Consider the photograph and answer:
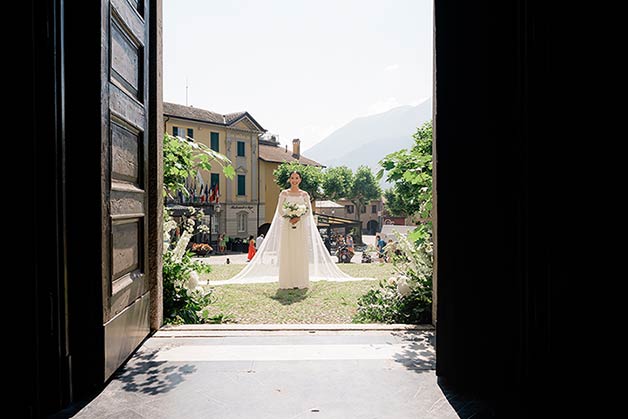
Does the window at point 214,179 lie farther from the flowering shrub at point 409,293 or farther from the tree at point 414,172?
the flowering shrub at point 409,293

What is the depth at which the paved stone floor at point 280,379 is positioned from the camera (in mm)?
2436

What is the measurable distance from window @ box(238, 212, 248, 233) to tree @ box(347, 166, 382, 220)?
13512 millimetres

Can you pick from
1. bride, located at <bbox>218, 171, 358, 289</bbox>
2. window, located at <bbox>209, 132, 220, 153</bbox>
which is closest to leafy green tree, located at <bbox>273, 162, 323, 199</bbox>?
window, located at <bbox>209, 132, 220, 153</bbox>

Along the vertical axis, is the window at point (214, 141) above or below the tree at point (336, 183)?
above

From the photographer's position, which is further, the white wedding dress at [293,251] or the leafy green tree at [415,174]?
the white wedding dress at [293,251]

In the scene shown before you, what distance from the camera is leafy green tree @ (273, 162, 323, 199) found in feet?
104

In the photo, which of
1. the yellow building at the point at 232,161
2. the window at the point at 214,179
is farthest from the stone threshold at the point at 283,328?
the window at the point at 214,179

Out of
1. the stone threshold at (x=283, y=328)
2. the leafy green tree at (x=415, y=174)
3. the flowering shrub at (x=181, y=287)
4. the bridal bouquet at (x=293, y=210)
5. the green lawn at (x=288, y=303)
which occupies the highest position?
the leafy green tree at (x=415, y=174)

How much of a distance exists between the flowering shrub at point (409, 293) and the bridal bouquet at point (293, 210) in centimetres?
308
